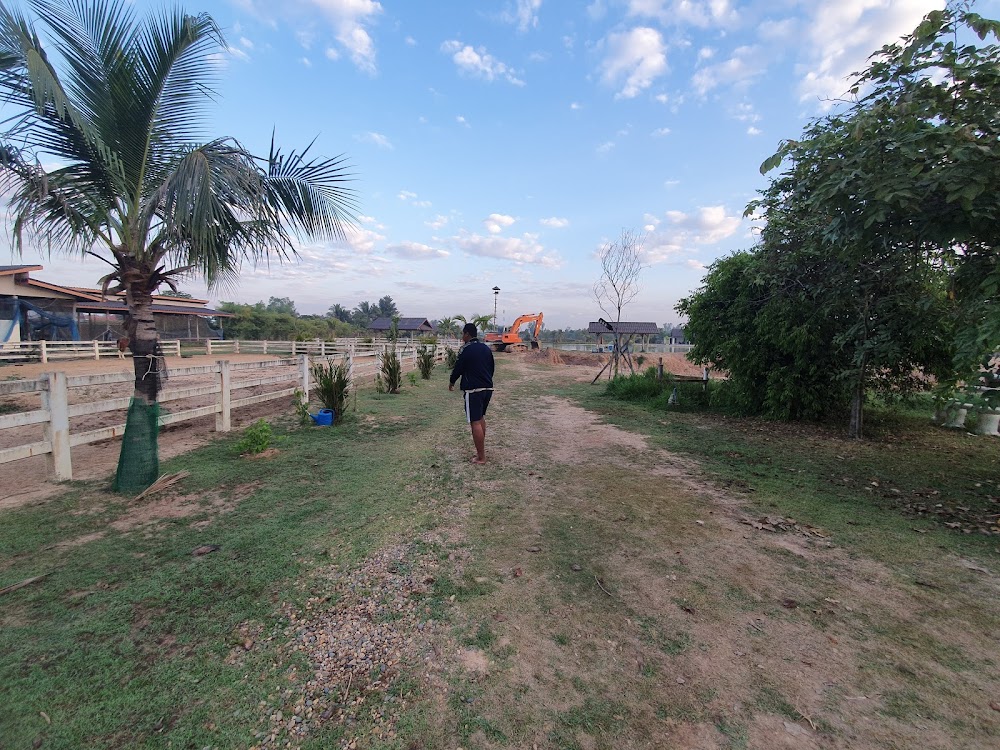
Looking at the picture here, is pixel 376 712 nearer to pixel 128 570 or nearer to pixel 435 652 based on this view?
pixel 435 652

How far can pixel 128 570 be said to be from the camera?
9.11 ft

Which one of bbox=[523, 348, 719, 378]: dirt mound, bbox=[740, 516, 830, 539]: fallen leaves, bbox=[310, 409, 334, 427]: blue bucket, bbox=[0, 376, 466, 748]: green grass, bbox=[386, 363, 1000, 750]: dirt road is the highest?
bbox=[523, 348, 719, 378]: dirt mound

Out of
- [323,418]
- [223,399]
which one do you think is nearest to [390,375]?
[323,418]

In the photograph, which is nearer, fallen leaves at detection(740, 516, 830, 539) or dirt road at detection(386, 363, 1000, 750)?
dirt road at detection(386, 363, 1000, 750)

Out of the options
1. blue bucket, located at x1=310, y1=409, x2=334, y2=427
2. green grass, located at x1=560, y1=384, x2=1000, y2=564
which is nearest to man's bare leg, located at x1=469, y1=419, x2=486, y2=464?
green grass, located at x1=560, y1=384, x2=1000, y2=564

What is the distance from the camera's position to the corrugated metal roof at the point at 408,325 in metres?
50.5

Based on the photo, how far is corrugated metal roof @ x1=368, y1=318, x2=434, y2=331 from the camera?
1989 inches

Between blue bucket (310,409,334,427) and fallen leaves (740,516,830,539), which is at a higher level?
blue bucket (310,409,334,427)

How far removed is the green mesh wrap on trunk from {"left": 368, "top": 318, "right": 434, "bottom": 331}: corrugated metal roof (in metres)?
46.5

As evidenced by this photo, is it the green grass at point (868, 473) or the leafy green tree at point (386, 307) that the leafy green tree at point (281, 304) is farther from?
the green grass at point (868, 473)

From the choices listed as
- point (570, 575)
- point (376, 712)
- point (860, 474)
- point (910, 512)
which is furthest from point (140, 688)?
point (860, 474)

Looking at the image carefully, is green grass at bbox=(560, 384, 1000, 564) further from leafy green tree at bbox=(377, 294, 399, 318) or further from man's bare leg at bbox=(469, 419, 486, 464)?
leafy green tree at bbox=(377, 294, 399, 318)

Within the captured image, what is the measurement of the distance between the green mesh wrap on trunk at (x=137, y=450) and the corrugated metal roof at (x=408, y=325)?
153ft

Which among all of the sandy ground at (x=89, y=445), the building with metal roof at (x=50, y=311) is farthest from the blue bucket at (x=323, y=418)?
the building with metal roof at (x=50, y=311)
